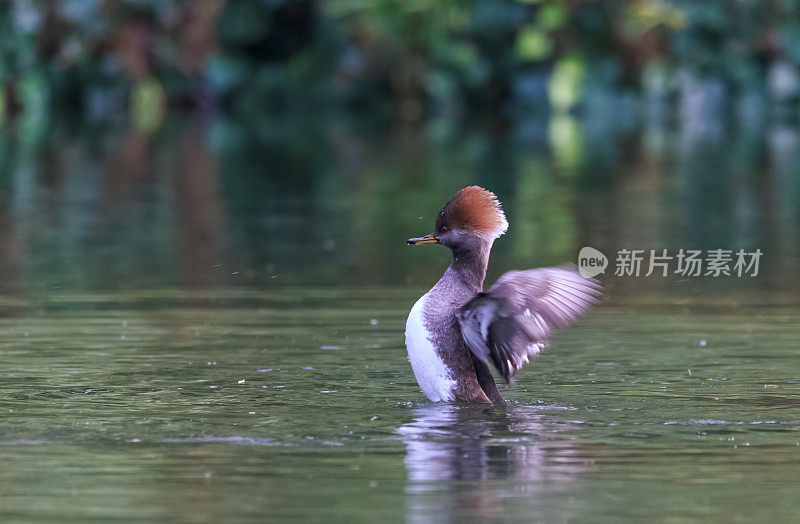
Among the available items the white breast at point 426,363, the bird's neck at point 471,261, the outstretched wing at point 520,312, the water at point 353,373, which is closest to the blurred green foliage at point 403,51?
the water at point 353,373

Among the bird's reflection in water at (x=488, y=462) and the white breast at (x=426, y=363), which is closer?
the bird's reflection in water at (x=488, y=462)

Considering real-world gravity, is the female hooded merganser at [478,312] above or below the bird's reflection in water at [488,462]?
above

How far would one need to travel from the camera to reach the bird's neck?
6.23 m

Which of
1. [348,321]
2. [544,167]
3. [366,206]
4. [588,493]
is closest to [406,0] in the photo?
[544,167]

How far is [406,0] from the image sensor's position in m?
29.0

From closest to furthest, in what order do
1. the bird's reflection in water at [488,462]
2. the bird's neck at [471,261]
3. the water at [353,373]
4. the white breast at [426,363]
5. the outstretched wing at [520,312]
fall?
1. the bird's reflection in water at [488,462]
2. the water at [353,373]
3. the outstretched wing at [520,312]
4. the white breast at [426,363]
5. the bird's neck at [471,261]

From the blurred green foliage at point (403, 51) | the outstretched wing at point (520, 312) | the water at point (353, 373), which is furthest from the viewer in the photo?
the blurred green foliage at point (403, 51)

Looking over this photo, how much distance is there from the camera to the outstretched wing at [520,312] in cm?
577

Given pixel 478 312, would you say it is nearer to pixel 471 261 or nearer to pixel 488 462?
pixel 471 261

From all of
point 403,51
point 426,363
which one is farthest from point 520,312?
point 403,51

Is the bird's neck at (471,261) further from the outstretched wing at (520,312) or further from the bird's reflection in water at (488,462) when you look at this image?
the bird's reflection in water at (488,462)

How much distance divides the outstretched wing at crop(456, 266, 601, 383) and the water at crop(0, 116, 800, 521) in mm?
258

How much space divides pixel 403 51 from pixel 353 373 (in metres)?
23.3

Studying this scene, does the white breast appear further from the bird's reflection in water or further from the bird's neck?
the bird's neck
